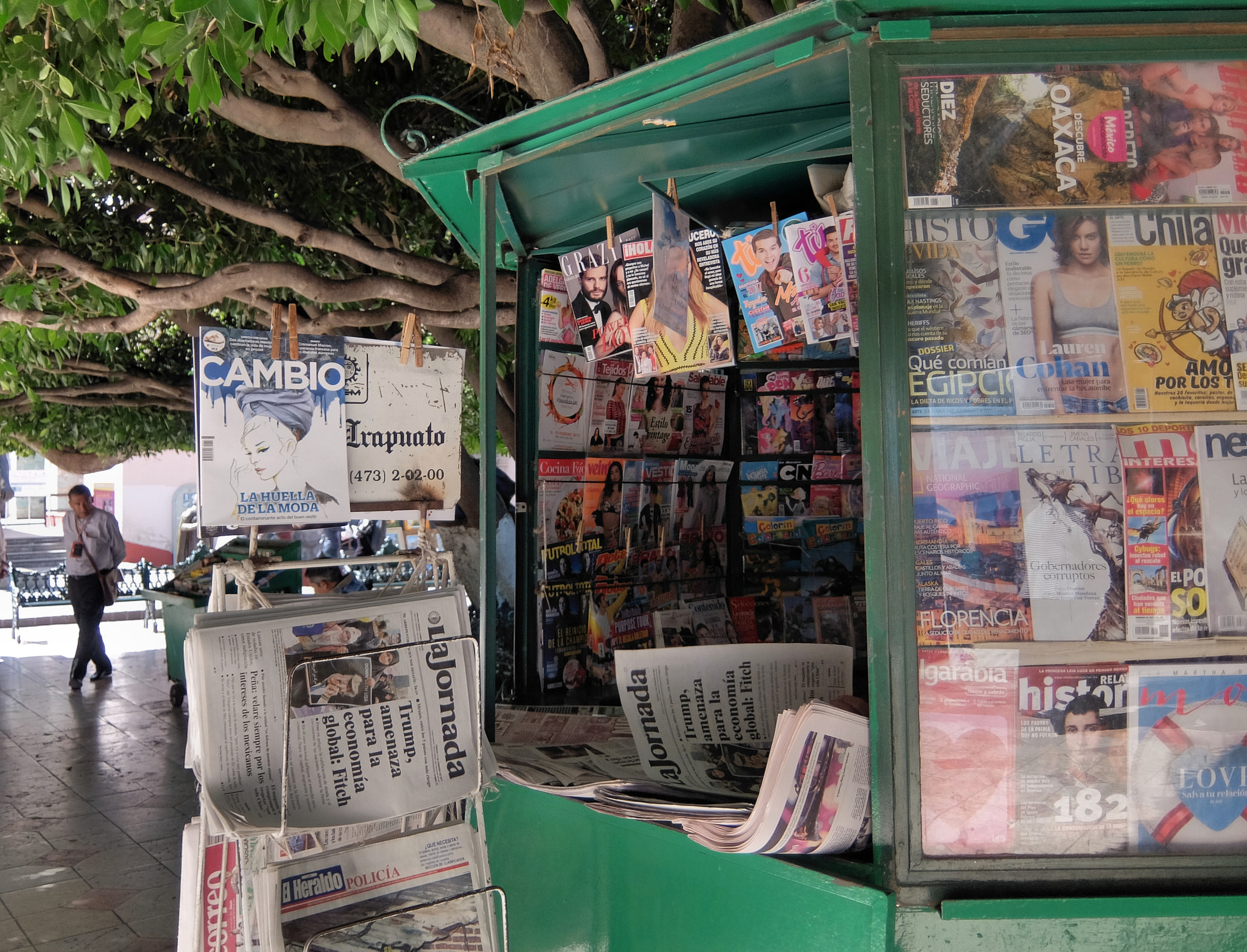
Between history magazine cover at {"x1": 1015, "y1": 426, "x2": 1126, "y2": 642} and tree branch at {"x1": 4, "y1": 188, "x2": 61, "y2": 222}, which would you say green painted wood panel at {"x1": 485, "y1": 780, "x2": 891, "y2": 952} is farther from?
tree branch at {"x1": 4, "y1": 188, "x2": 61, "y2": 222}

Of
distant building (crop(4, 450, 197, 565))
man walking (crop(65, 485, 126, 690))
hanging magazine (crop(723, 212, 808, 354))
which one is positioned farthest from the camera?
distant building (crop(4, 450, 197, 565))

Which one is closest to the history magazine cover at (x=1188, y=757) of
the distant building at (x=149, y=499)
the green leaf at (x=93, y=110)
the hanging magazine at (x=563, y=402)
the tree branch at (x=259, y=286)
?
the hanging magazine at (x=563, y=402)

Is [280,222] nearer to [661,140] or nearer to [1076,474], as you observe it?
[661,140]

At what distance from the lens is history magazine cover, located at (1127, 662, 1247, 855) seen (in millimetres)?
1741

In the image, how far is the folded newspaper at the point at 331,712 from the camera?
2.14 metres

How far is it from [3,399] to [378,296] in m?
8.26

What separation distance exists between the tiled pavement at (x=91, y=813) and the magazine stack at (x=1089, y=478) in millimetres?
3601

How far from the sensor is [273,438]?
2518 millimetres

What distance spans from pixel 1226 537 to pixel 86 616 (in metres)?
9.62

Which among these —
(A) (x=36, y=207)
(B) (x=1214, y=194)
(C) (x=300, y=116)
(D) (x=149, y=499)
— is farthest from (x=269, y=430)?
(D) (x=149, y=499)

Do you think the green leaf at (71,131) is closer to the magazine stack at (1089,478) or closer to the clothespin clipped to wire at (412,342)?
the clothespin clipped to wire at (412,342)

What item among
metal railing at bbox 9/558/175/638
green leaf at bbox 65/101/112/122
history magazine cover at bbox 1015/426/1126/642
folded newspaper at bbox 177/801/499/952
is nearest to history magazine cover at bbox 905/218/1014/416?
history magazine cover at bbox 1015/426/1126/642

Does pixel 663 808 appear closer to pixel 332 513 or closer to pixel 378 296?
pixel 332 513

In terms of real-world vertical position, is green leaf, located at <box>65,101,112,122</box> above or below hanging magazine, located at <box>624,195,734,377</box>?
above
